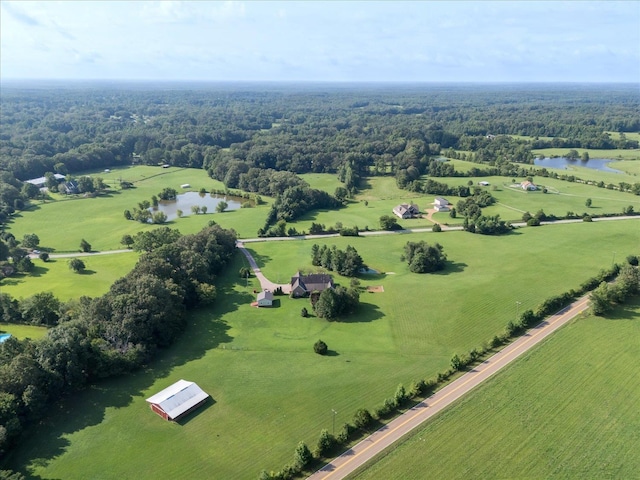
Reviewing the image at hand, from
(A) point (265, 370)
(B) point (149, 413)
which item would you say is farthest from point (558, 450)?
(B) point (149, 413)

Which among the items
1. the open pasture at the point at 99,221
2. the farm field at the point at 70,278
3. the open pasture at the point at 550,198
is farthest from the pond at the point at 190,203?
the open pasture at the point at 550,198

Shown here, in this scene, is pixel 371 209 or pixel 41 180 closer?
pixel 371 209

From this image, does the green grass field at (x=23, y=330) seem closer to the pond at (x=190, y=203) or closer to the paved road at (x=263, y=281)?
the paved road at (x=263, y=281)

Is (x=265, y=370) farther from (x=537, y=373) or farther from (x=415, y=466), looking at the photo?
(x=537, y=373)

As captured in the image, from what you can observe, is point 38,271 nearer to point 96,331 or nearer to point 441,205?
point 96,331

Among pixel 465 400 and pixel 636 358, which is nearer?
pixel 465 400

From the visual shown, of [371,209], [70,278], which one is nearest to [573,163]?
[371,209]

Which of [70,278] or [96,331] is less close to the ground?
[96,331]
